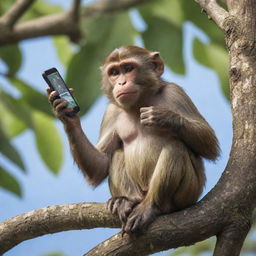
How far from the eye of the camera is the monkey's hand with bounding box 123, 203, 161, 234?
226 inches

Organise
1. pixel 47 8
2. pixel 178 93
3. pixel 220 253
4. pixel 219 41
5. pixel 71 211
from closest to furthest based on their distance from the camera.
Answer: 1. pixel 220 253
2. pixel 71 211
3. pixel 178 93
4. pixel 219 41
5. pixel 47 8

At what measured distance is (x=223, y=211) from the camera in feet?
18.3

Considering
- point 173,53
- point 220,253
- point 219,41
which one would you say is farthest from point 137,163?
point 219,41

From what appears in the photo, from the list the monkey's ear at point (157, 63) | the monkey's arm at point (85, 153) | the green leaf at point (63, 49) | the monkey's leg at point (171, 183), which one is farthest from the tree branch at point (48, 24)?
the monkey's leg at point (171, 183)

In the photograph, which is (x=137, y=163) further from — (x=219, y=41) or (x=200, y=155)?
(x=219, y=41)

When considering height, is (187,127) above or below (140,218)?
above

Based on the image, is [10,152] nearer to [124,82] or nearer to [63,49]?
[124,82]

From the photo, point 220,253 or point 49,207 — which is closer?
point 220,253

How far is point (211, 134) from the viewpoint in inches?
261

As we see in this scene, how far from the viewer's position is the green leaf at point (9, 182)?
8922 millimetres

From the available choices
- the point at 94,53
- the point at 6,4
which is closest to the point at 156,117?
the point at 94,53

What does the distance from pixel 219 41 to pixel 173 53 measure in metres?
0.76

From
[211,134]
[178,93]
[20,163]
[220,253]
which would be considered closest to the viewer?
[220,253]

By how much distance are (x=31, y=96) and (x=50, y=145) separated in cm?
73
